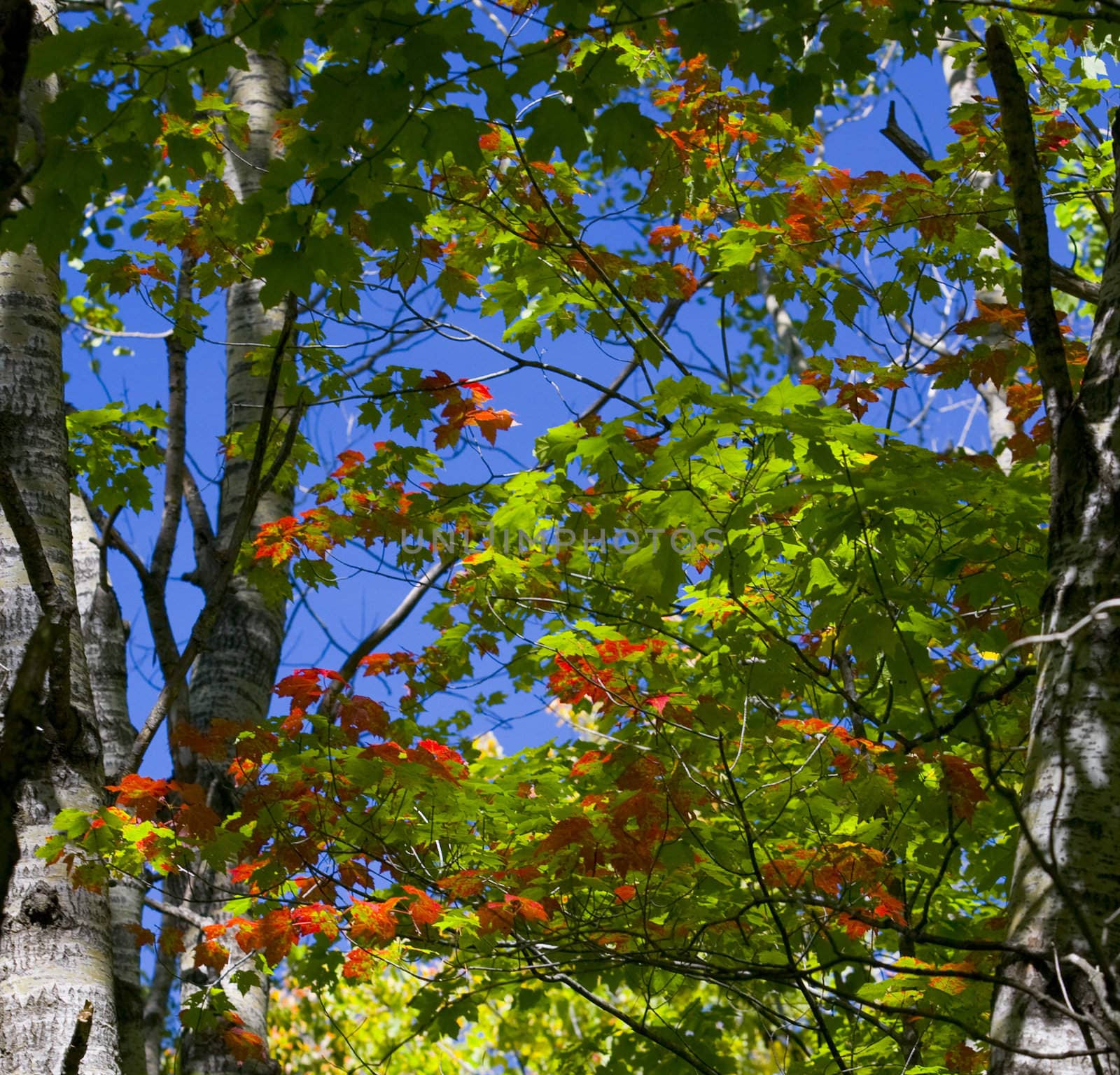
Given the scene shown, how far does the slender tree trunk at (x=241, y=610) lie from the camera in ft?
13.5

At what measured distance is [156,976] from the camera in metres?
5.82

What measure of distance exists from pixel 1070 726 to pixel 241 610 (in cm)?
369

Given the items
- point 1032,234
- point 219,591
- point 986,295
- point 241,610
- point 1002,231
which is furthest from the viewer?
point 986,295

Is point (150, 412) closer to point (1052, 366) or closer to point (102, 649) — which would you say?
point (102, 649)

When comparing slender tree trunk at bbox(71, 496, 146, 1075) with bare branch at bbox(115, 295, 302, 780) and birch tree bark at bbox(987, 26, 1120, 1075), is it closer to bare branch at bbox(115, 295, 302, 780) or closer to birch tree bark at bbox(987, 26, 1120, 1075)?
bare branch at bbox(115, 295, 302, 780)

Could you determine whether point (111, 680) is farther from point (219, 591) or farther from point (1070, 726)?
point (1070, 726)

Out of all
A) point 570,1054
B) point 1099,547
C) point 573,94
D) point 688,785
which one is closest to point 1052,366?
point 1099,547

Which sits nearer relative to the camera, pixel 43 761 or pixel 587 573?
pixel 43 761

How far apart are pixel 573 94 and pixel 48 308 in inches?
73.7

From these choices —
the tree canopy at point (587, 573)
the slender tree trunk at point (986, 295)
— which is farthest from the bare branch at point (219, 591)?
the slender tree trunk at point (986, 295)

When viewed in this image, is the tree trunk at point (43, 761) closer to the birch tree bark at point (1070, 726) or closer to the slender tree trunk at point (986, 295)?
the birch tree bark at point (1070, 726)

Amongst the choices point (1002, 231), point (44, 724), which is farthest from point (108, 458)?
point (1002, 231)

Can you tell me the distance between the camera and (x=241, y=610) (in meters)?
4.72

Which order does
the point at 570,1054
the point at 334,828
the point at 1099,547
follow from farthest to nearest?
the point at 570,1054
the point at 334,828
the point at 1099,547
